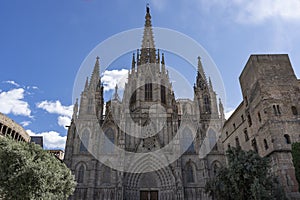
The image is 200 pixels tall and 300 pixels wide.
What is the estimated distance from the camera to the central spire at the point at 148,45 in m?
42.2

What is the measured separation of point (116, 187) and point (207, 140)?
14.2 meters

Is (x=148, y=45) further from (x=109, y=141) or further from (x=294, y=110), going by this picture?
(x=294, y=110)

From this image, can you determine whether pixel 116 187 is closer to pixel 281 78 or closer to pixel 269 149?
pixel 269 149

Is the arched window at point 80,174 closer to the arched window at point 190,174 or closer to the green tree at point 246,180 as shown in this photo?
the arched window at point 190,174

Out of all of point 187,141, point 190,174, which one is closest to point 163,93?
point 187,141

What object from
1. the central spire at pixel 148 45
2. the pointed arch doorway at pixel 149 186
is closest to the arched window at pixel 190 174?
the pointed arch doorway at pixel 149 186

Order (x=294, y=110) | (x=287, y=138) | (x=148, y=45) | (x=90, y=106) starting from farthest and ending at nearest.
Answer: (x=148, y=45), (x=90, y=106), (x=294, y=110), (x=287, y=138)

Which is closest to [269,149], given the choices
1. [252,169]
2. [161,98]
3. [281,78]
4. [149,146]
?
[252,169]

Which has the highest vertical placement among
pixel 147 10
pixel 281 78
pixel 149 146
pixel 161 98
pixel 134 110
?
pixel 147 10

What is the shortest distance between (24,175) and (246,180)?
13.0 m

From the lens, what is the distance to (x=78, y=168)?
1160 inches

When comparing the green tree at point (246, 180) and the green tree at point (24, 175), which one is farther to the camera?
the green tree at point (246, 180)

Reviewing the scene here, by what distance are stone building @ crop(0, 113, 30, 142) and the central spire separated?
22.5m

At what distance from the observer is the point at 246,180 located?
1378 centimetres
